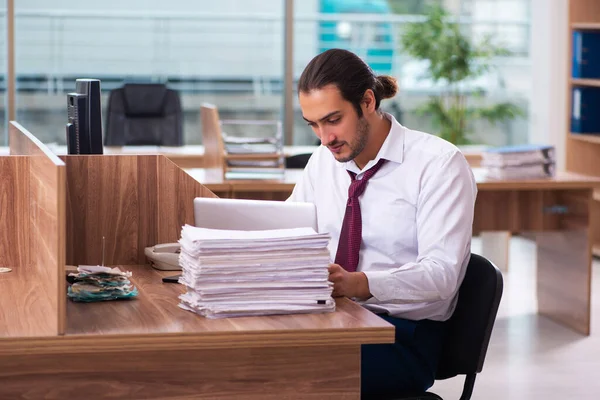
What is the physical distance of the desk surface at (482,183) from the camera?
4.40 meters

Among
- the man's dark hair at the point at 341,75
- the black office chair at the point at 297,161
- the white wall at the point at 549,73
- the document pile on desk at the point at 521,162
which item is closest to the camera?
the man's dark hair at the point at 341,75

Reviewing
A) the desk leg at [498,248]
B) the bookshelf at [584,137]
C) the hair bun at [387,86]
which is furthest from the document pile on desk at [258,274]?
the bookshelf at [584,137]

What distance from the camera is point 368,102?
8.00 ft

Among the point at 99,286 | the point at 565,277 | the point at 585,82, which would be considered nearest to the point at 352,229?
the point at 99,286

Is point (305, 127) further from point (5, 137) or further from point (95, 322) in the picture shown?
point (95, 322)

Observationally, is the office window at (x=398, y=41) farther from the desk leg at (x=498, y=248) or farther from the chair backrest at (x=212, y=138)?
the chair backrest at (x=212, y=138)

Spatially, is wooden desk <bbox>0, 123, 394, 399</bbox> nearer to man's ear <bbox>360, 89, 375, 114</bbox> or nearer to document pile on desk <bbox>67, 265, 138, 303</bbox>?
document pile on desk <bbox>67, 265, 138, 303</bbox>

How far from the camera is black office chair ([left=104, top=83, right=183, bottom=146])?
20.9ft

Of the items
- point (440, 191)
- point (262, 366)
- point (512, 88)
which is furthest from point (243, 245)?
point (512, 88)

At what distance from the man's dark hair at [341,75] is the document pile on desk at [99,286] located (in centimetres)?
65

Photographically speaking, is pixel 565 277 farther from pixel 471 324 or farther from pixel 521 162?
pixel 471 324

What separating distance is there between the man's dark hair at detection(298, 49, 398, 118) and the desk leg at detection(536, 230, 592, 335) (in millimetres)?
2599

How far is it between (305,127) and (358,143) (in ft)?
17.7

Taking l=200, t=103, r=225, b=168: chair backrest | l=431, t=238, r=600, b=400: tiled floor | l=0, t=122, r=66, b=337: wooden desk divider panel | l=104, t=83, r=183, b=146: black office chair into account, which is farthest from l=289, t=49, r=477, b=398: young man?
l=104, t=83, r=183, b=146: black office chair
